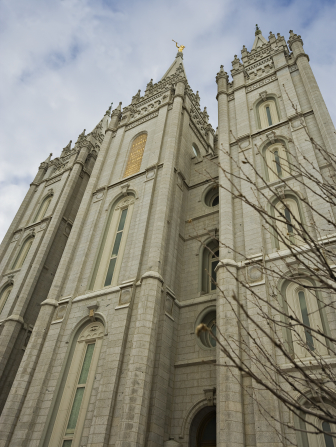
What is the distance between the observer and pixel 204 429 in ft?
40.6

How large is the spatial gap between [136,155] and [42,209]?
9076mm

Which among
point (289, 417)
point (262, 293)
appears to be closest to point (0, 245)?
point (262, 293)

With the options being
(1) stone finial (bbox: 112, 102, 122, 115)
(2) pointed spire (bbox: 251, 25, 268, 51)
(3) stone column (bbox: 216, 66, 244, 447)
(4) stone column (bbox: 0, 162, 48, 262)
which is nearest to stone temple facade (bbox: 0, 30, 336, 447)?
(3) stone column (bbox: 216, 66, 244, 447)

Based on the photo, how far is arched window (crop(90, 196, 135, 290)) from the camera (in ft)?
52.6

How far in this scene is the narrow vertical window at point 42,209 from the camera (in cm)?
2598

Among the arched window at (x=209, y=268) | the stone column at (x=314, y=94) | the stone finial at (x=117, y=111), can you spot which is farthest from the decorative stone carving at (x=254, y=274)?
the stone finial at (x=117, y=111)

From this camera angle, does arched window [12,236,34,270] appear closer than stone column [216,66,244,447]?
No

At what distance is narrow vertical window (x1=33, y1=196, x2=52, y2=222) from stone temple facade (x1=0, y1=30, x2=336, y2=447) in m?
0.80

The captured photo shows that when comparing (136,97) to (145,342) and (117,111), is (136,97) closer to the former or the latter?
(117,111)

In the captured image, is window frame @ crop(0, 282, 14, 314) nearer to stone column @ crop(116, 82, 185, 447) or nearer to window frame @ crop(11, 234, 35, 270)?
window frame @ crop(11, 234, 35, 270)

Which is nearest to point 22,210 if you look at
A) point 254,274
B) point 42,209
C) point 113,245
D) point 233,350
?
point 42,209

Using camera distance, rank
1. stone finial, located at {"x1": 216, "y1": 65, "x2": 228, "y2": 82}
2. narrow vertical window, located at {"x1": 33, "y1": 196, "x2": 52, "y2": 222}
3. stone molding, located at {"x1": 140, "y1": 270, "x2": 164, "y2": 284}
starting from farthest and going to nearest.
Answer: narrow vertical window, located at {"x1": 33, "y1": 196, "x2": 52, "y2": 222} → stone finial, located at {"x1": 216, "y1": 65, "x2": 228, "y2": 82} → stone molding, located at {"x1": 140, "y1": 270, "x2": 164, "y2": 284}

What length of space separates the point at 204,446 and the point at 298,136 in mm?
12151

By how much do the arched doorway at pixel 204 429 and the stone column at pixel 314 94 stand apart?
10194 millimetres
